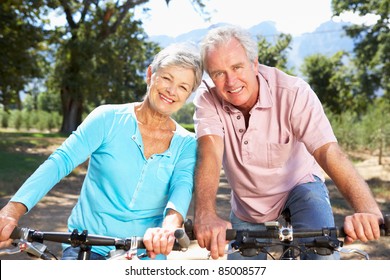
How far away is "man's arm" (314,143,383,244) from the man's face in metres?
0.51

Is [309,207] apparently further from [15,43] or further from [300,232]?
[15,43]

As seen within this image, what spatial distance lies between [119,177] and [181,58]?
0.64 m

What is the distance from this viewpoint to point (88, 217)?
8.75 feet

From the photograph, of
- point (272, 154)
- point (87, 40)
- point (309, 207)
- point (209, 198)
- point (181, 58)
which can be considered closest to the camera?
point (209, 198)

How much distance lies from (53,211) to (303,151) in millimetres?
6655

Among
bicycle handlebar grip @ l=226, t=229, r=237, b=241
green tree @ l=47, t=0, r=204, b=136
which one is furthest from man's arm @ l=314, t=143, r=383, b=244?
green tree @ l=47, t=0, r=204, b=136

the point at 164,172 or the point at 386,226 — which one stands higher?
the point at 164,172

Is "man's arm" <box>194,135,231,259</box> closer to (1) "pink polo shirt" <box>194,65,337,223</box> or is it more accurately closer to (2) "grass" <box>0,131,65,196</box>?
(1) "pink polo shirt" <box>194,65,337,223</box>

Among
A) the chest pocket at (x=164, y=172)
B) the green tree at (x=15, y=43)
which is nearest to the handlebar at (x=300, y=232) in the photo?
the chest pocket at (x=164, y=172)

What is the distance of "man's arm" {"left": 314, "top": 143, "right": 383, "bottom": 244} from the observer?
7.42 ft

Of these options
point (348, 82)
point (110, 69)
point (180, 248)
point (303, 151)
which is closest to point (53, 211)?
point (303, 151)

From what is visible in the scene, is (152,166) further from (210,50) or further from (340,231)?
(340,231)

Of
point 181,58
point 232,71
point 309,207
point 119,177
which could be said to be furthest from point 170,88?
point 309,207

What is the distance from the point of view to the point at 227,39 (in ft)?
9.63
